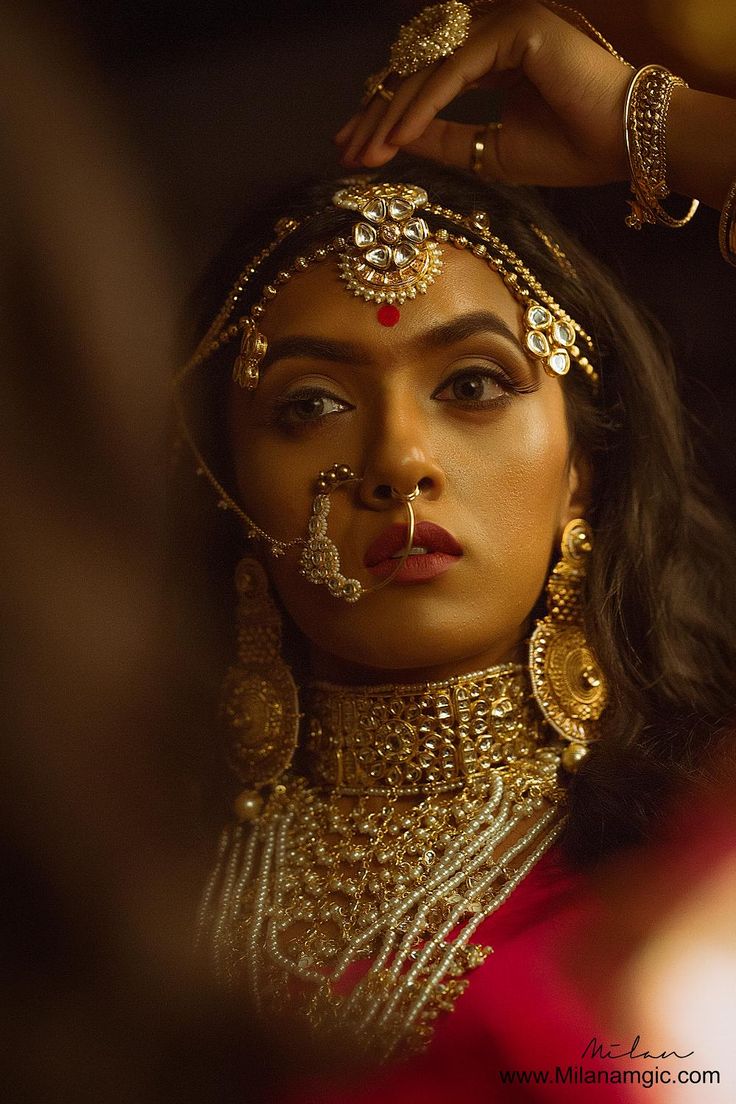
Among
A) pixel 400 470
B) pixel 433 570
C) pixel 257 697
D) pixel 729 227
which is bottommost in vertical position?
pixel 257 697

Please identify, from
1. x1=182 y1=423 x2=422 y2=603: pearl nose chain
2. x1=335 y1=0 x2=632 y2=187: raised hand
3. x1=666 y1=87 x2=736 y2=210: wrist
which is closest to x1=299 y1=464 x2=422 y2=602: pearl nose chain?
x1=182 y1=423 x2=422 y2=603: pearl nose chain

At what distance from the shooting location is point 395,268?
130cm

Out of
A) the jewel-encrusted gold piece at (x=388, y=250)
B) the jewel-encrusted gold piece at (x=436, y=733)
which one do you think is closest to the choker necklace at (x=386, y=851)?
the jewel-encrusted gold piece at (x=436, y=733)

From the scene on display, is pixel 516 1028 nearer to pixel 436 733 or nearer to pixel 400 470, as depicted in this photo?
pixel 436 733

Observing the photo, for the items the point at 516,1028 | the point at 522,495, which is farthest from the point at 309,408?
the point at 516,1028

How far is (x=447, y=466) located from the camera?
1.27 m

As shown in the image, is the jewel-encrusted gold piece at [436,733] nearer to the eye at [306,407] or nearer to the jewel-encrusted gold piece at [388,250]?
the eye at [306,407]

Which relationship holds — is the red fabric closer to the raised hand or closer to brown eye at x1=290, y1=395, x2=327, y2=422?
brown eye at x1=290, y1=395, x2=327, y2=422

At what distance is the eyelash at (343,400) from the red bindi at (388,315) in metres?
0.08

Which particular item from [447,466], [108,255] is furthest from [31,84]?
[447,466]

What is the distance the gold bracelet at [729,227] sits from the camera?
1176mm

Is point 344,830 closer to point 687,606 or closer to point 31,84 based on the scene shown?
point 687,606

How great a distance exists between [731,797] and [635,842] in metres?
0.10

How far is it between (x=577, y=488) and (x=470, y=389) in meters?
0.21
